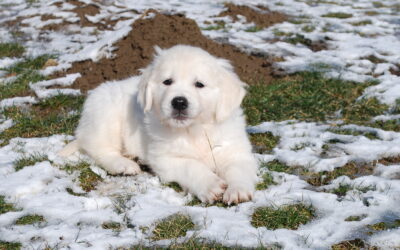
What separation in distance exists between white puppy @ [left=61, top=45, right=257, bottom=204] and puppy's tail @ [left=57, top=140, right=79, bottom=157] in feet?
0.03

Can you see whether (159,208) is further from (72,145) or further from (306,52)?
(306,52)

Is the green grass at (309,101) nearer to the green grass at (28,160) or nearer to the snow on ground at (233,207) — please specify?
the snow on ground at (233,207)

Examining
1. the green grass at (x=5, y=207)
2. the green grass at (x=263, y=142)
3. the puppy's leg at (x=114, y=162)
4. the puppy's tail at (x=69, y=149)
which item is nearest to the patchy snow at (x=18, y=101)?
the puppy's tail at (x=69, y=149)

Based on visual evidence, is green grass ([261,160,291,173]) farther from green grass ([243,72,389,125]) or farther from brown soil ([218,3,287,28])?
brown soil ([218,3,287,28])

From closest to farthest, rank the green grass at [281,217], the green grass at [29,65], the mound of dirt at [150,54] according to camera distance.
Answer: the green grass at [281,217]
the mound of dirt at [150,54]
the green grass at [29,65]

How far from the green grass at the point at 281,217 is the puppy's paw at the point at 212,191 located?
0.96 ft

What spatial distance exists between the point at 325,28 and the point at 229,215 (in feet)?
21.2

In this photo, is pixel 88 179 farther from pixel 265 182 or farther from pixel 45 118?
pixel 45 118

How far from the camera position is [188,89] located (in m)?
3.29

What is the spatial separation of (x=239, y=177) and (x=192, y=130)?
1.90ft

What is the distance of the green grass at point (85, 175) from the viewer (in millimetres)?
3337

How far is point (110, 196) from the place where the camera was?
315 cm

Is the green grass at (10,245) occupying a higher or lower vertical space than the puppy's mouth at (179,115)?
lower

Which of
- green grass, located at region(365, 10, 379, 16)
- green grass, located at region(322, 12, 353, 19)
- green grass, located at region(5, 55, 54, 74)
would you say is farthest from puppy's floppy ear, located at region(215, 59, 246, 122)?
green grass, located at region(365, 10, 379, 16)
